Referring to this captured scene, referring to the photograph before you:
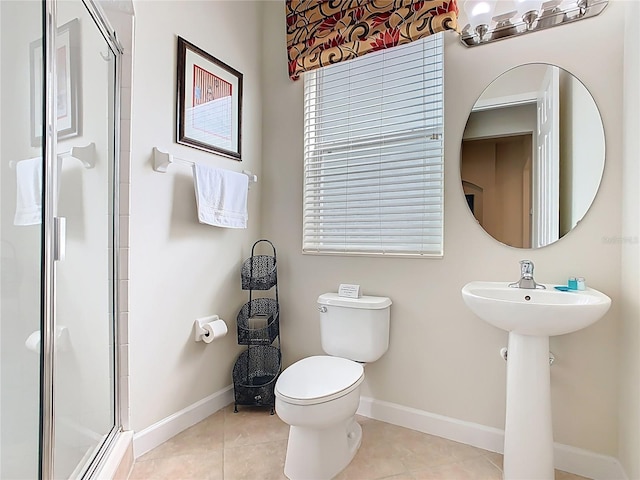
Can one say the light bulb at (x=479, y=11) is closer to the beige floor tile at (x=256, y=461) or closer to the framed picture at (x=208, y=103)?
the framed picture at (x=208, y=103)

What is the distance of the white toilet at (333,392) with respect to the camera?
1.47 meters

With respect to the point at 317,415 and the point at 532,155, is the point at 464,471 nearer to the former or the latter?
the point at 317,415

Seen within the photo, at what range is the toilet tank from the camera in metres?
1.93

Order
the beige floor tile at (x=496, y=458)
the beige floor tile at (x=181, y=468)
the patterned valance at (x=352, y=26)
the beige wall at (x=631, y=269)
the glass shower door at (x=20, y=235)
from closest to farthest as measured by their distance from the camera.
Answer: the glass shower door at (x=20, y=235) → the beige wall at (x=631, y=269) → the beige floor tile at (x=181, y=468) → the beige floor tile at (x=496, y=458) → the patterned valance at (x=352, y=26)

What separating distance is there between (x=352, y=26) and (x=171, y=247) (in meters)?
1.56

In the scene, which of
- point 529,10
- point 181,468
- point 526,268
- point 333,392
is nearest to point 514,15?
point 529,10

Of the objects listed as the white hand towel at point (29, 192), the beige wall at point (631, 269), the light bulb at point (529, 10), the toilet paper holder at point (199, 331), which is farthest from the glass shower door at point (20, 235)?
the beige wall at point (631, 269)

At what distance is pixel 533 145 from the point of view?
1.78 metres

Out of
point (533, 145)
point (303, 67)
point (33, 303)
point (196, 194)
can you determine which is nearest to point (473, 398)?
point (533, 145)

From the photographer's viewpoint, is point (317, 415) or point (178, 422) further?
point (178, 422)

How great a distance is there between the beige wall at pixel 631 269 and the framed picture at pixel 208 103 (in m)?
1.93

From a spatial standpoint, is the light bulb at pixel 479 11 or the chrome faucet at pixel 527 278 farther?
the light bulb at pixel 479 11

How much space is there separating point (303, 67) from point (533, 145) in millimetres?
1359

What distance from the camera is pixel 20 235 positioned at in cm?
113
